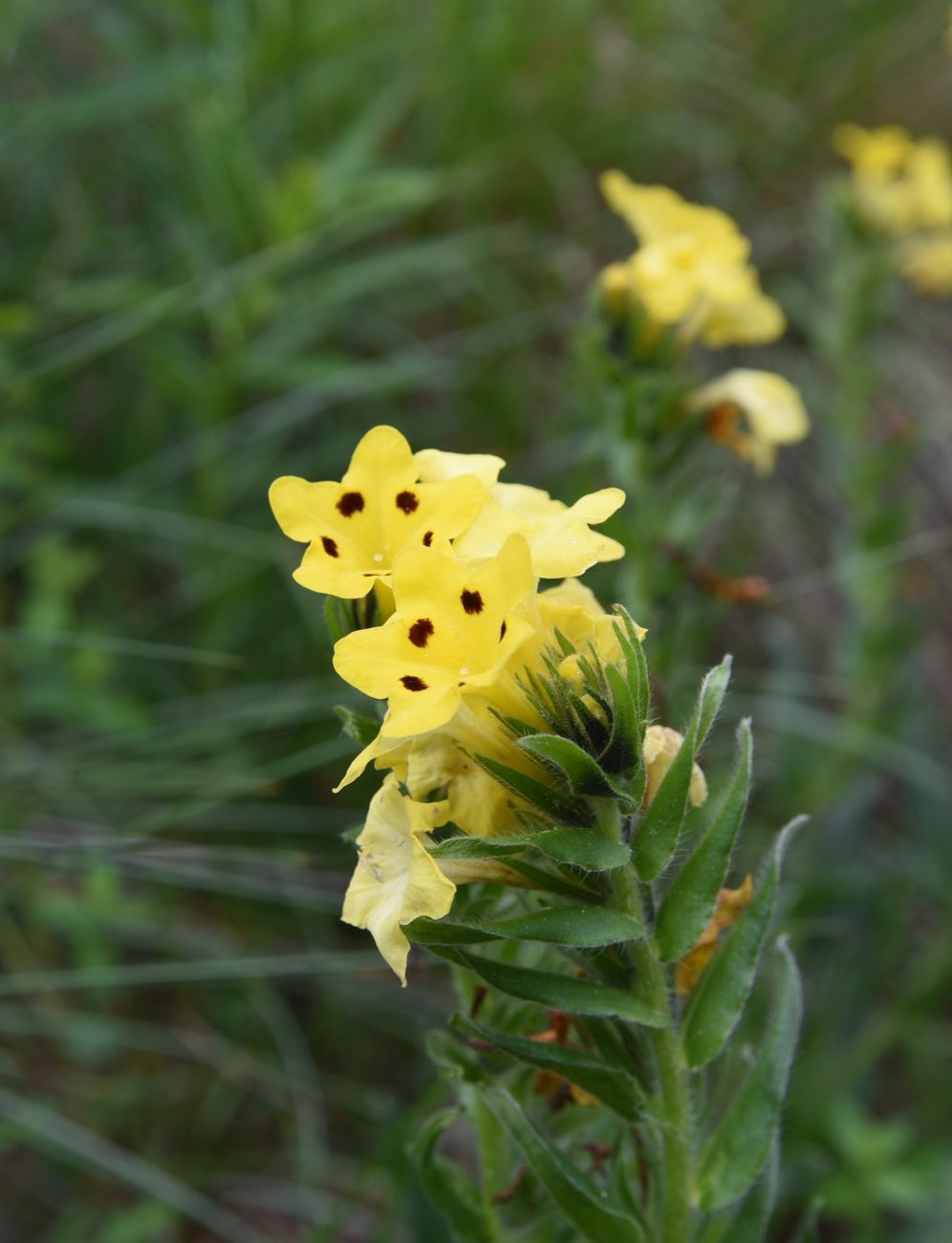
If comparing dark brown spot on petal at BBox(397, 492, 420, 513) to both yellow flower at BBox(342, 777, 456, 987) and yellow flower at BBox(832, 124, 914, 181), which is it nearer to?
yellow flower at BBox(342, 777, 456, 987)

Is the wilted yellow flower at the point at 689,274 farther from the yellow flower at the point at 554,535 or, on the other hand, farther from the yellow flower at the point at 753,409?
the yellow flower at the point at 554,535

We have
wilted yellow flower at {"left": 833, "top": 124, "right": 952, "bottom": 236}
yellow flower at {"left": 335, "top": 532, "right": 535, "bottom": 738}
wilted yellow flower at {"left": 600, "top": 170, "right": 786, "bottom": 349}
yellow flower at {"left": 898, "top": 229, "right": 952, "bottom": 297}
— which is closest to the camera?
yellow flower at {"left": 335, "top": 532, "right": 535, "bottom": 738}

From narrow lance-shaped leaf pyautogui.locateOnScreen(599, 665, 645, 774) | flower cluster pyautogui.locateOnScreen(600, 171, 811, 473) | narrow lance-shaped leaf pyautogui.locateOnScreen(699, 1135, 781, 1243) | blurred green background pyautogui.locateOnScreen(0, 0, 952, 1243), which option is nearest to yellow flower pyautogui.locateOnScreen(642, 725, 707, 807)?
narrow lance-shaped leaf pyautogui.locateOnScreen(599, 665, 645, 774)

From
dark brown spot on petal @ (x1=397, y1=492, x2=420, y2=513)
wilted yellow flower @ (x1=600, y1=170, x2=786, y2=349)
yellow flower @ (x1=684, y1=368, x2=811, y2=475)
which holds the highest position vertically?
wilted yellow flower @ (x1=600, y1=170, x2=786, y2=349)

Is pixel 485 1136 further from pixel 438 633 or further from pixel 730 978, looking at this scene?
pixel 438 633

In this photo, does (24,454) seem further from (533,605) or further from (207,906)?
(533,605)

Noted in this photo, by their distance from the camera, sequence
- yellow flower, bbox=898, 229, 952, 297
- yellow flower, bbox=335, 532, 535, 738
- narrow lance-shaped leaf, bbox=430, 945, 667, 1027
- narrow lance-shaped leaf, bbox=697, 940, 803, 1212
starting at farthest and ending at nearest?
yellow flower, bbox=898, 229, 952, 297 < narrow lance-shaped leaf, bbox=697, 940, 803, 1212 < narrow lance-shaped leaf, bbox=430, 945, 667, 1027 < yellow flower, bbox=335, 532, 535, 738
